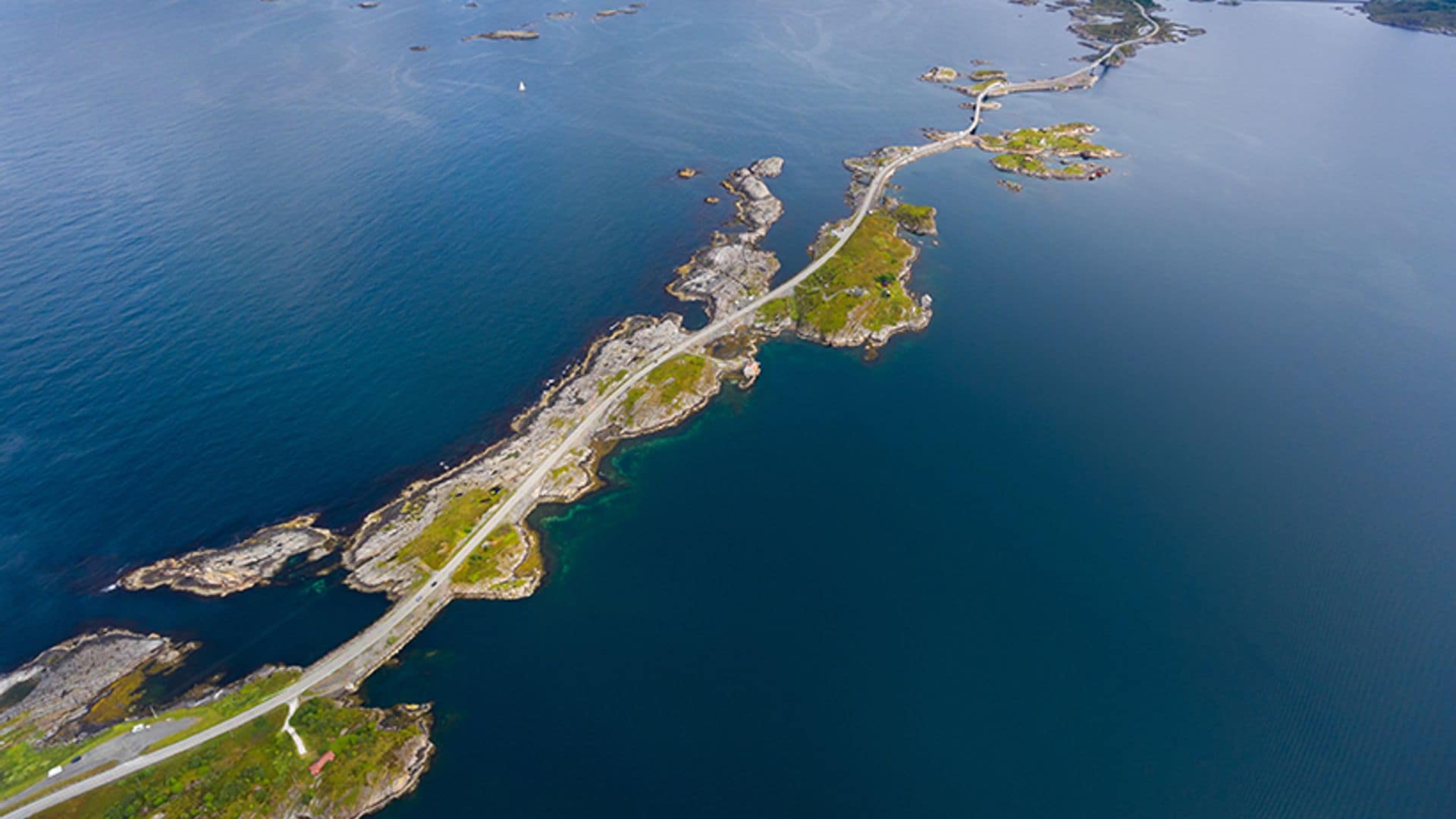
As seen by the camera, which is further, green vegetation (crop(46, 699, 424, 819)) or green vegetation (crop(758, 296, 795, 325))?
green vegetation (crop(758, 296, 795, 325))

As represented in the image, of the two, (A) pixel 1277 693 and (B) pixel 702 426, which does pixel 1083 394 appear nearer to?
(A) pixel 1277 693

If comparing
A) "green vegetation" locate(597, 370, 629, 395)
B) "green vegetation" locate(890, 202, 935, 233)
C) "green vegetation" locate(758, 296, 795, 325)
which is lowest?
"green vegetation" locate(597, 370, 629, 395)

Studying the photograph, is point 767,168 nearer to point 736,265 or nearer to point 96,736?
point 736,265

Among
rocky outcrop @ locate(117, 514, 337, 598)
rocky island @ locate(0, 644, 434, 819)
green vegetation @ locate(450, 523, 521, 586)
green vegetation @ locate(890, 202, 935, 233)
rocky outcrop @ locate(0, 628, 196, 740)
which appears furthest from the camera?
green vegetation @ locate(890, 202, 935, 233)

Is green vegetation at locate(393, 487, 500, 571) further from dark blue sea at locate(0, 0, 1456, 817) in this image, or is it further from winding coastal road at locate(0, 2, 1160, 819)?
dark blue sea at locate(0, 0, 1456, 817)

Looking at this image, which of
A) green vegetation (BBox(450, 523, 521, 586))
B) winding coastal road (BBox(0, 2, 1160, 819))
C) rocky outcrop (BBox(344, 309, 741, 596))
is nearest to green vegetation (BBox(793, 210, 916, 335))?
winding coastal road (BBox(0, 2, 1160, 819))

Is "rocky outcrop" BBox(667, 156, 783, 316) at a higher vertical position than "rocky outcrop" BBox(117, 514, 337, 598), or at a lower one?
higher

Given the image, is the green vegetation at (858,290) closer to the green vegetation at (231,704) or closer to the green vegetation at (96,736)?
the green vegetation at (231,704)
